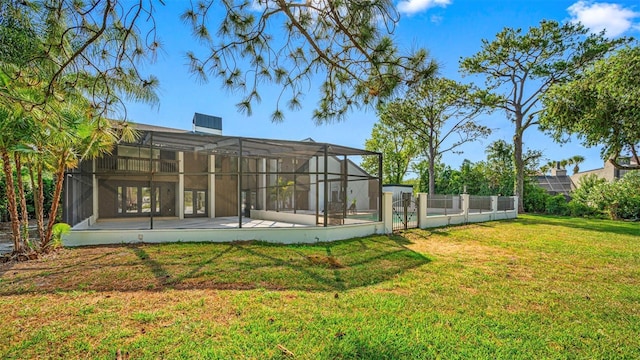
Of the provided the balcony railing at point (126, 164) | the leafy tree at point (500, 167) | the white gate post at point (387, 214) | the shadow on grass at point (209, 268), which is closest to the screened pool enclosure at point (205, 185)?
the balcony railing at point (126, 164)

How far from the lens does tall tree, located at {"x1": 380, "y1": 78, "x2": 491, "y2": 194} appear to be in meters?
20.1

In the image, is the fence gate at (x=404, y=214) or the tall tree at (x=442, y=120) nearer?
the fence gate at (x=404, y=214)

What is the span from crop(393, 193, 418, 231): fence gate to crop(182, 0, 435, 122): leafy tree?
774 centimetres

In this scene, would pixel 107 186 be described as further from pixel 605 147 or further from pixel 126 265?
pixel 605 147

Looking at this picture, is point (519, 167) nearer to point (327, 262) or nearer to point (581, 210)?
point (581, 210)

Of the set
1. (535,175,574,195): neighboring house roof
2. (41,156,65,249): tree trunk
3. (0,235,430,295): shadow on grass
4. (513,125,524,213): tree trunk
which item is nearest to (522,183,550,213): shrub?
(513,125,524,213): tree trunk

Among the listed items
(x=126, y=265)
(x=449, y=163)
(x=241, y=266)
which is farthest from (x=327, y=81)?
(x=449, y=163)

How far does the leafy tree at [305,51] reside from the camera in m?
3.13

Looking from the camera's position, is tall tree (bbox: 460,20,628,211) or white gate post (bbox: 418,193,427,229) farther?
tall tree (bbox: 460,20,628,211)

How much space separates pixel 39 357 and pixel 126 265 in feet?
11.1

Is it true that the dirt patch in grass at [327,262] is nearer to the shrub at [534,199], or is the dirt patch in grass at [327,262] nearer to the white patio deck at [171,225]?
the white patio deck at [171,225]

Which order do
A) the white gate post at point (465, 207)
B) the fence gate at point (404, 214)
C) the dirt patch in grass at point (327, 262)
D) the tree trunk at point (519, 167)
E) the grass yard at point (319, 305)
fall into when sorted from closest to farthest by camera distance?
the grass yard at point (319, 305), the dirt patch in grass at point (327, 262), the fence gate at point (404, 214), the white gate post at point (465, 207), the tree trunk at point (519, 167)

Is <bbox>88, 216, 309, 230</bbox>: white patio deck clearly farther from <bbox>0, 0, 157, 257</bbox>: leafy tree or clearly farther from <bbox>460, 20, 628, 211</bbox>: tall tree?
<bbox>460, 20, 628, 211</bbox>: tall tree

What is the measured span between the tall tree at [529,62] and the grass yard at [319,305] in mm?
14716
